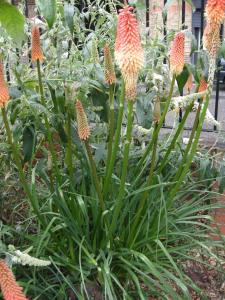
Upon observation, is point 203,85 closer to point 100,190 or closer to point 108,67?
point 108,67

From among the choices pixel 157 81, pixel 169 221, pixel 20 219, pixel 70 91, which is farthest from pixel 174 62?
pixel 20 219

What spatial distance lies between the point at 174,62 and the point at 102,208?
2.20 feet

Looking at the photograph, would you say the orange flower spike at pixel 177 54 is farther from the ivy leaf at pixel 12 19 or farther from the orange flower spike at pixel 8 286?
the orange flower spike at pixel 8 286

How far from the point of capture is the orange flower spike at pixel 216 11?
5.62 ft

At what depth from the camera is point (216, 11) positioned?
172cm

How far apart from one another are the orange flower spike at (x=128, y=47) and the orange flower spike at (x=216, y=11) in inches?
11.1

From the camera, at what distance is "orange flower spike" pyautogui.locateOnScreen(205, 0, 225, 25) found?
1.71 metres

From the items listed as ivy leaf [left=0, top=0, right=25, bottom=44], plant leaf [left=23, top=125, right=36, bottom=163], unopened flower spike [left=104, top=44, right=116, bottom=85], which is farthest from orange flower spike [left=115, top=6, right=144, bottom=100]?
plant leaf [left=23, top=125, right=36, bottom=163]

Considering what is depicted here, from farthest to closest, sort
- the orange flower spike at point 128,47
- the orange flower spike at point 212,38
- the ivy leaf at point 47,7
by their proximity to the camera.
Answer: the orange flower spike at point 212,38 → the orange flower spike at point 128,47 → the ivy leaf at point 47,7

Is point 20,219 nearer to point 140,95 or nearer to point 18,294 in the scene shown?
point 140,95

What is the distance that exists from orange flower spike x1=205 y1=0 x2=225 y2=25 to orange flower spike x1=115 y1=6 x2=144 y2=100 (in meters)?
0.28

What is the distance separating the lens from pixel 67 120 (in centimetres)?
217

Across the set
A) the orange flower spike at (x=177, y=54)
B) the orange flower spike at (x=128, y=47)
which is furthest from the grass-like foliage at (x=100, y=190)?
the orange flower spike at (x=128, y=47)

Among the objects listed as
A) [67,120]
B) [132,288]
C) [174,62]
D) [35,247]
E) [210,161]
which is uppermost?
[174,62]
